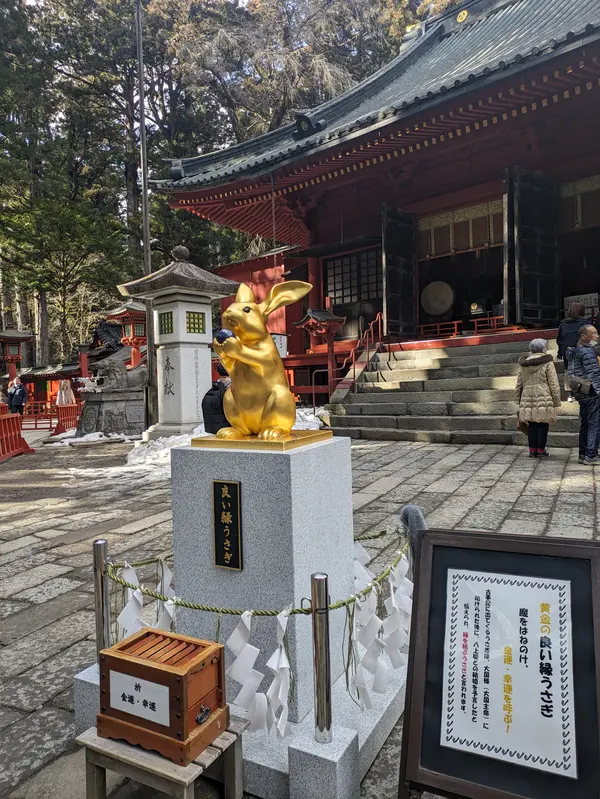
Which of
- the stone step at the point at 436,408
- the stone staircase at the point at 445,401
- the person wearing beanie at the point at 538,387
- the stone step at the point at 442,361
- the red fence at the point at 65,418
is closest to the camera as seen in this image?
the person wearing beanie at the point at 538,387

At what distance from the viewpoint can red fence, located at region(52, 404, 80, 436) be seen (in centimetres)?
1375

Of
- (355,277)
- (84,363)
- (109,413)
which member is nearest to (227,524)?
(109,413)

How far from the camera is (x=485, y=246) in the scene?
12688 mm

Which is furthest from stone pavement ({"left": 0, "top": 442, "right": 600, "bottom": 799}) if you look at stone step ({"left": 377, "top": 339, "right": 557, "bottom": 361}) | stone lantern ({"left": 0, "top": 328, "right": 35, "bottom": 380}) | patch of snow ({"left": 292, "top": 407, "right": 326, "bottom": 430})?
stone lantern ({"left": 0, "top": 328, "right": 35, "bottom": 380})

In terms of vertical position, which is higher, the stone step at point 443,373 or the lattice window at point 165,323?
the lattice window at point 165,323

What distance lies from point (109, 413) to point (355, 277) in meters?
7.63

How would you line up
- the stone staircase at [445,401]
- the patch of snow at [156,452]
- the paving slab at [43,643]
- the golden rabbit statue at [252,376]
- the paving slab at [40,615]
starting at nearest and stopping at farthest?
the golden rabbit statue at [252,376] → the paving slab at [43,643] → the paving slab at [40,615] → the patch of snow at [156,452] → the stone staircase at [445,401]

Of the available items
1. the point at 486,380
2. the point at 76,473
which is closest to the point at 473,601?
the point at 76,473

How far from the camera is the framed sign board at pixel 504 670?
1252 mm

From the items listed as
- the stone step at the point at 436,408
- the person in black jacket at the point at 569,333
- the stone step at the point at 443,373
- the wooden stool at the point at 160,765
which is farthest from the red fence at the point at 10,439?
the person in black jacket at the point at 569,333

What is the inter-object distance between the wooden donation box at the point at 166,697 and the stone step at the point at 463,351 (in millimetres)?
9586

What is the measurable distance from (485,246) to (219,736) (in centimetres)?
1301

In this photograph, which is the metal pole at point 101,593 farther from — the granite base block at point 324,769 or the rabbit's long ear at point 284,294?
the rabbit's long ear at point 284,294

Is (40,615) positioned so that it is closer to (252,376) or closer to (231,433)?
(231,433)
